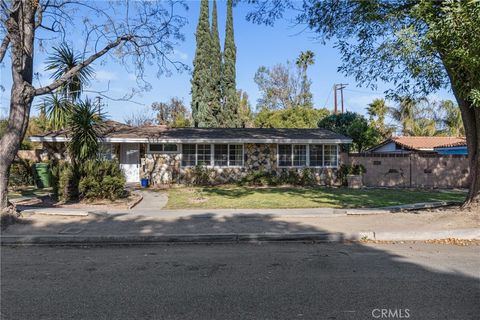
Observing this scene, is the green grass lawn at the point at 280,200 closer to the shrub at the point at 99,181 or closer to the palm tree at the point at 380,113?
the shrub at the point at 99,181

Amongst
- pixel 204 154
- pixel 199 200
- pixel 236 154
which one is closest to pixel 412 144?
pixel 236 154

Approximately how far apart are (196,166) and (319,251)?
1372cm

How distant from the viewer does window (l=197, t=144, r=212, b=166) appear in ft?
67.7

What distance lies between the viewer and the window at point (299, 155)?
68.9ft

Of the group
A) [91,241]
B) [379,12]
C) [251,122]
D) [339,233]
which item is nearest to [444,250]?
[339,233]

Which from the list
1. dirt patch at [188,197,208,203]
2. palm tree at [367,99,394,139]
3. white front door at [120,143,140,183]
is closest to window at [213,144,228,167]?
white front door at [120,143,140,183]

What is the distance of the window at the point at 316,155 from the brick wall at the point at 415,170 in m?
2.32

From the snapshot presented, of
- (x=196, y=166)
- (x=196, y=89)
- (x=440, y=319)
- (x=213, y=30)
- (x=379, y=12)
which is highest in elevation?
(x=213, y=30)

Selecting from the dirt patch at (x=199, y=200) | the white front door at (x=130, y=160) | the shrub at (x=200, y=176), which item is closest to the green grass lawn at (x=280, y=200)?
the dirt patch at (x=199, y=200)

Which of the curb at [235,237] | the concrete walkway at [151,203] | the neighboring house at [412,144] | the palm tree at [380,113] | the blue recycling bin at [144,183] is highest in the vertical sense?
the palm tree at [380,113]

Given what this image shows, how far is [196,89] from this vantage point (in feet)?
121

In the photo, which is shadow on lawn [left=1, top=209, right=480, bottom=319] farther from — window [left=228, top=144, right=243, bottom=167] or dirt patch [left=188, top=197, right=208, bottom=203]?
window [left=228, top=144, right=243, bottom=167]

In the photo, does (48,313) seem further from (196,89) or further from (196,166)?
(196,89)

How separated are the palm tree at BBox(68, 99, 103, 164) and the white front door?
6.43m
